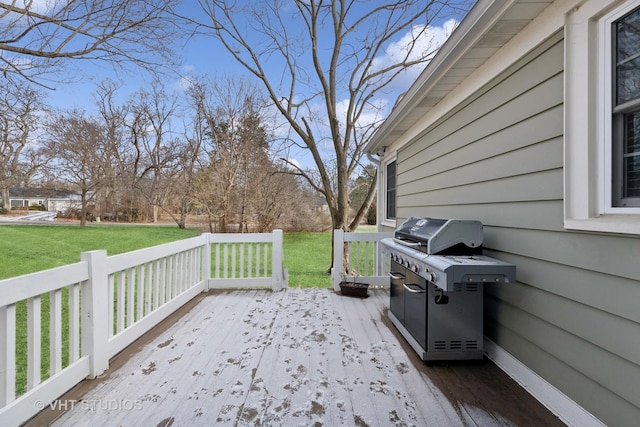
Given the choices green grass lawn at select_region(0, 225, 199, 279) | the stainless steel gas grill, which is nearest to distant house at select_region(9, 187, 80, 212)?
green grass lawn at select_region(0, 225, 199, 279)

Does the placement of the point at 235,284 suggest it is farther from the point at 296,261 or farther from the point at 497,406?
the point at 296,261

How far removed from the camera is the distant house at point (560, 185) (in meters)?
1.42

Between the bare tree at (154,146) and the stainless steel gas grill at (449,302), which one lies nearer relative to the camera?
the stainless steel gas grill at (449,302)

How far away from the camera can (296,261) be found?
9.52m

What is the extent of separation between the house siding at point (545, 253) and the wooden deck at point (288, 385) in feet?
1.20

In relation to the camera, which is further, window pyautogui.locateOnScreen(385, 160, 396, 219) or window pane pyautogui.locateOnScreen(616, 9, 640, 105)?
window pyautogui.locateOnScreen(385, 160, 396, 219)

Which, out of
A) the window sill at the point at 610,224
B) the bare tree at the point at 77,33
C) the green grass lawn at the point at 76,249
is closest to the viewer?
the window sill at the point at 610,224

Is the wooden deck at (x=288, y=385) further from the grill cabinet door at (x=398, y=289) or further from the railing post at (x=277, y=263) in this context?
the railing post at (x=277, y=263)

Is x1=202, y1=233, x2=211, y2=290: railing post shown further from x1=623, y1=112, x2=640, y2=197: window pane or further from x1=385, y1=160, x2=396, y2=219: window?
x1=623, y1=112, x2=640, y2=197: window pane

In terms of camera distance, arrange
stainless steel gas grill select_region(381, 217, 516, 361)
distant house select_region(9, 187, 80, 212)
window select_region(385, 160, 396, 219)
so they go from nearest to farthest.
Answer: stainless steel gas grill select_region(381, 217, 516, 361)
window select_region(385, 160, 396, 219)
distant house select_region(9, 187, 80, 212)

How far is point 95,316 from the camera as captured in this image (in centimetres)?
212

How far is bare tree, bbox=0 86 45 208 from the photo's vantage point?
447 cm

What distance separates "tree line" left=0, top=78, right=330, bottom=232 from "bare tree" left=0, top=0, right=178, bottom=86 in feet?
2.73

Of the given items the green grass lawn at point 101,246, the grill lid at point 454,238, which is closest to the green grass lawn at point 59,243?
the green grass lawn at point 101,246
